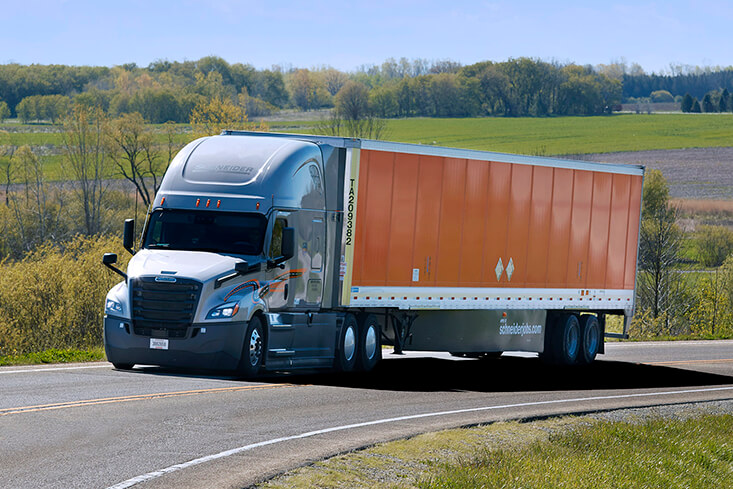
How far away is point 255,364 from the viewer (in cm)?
1586

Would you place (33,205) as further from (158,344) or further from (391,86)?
(391,86)

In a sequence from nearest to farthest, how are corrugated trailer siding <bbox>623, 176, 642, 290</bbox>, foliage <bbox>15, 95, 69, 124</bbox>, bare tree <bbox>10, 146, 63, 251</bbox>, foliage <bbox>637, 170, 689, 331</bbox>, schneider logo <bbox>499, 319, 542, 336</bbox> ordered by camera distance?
schneider logo <bbox>499, 319, 542, 336</bbox>, corrugated trailer siding <bbox>623, 176, 642, 290</bbox>, foliage <bbox>637, 170, 689, 331</bbox>, bare tree <bbox>10, 146, 63, 251</bbox>, foliage <bbox>15, 95, 69, 124</bbox>

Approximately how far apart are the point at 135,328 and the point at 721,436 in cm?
854

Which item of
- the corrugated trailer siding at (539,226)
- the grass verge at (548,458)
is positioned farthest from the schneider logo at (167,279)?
the corrugated trailer siding at (539,226)

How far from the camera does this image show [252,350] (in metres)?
15.8

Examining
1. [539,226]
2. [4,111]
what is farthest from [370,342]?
[4,111]

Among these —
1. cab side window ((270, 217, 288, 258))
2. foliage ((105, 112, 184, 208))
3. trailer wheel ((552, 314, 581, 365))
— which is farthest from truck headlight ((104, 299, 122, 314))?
foliage ((105, 112, 184, 208))

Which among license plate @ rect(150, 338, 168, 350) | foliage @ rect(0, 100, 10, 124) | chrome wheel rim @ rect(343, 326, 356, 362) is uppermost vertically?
foliage @ rect(0, 100, 10, 124)

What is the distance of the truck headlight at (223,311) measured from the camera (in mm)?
15125

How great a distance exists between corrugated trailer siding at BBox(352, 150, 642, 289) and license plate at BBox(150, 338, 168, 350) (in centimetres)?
385

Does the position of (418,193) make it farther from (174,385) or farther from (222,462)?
(222,462)

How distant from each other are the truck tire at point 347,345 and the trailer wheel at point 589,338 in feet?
23.8

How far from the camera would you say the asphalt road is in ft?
29.7

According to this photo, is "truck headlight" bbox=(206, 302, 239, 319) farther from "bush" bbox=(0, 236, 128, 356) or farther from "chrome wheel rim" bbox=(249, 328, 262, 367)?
"bush" bbox=(0, 236, 128, 356)
